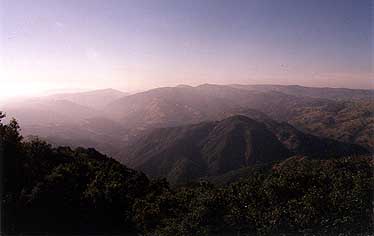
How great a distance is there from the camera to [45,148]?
30.3 meters

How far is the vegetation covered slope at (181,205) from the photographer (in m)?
14.2

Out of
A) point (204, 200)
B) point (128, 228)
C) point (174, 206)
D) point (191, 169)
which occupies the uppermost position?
point (204, 200)

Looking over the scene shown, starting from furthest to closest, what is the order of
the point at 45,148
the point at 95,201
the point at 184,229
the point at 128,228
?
the point at 45,148, the point at 95,201, the point at 128,228, the point at 184,229

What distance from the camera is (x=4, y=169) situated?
21.0 m

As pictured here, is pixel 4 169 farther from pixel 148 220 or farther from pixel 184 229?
pixel 184 229

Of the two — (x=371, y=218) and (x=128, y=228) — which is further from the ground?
(x=371, y=218)

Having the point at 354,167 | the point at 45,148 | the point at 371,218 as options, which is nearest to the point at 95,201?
the point at 45,148

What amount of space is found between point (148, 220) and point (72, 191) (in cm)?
612

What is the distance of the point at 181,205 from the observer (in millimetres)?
19578

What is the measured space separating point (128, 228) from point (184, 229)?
6335mm

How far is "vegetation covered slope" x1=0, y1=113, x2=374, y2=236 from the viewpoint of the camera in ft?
46.4

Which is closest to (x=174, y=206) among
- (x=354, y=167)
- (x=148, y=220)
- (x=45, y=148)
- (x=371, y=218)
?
(x=148, y=220)

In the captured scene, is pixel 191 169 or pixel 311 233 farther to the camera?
pixel 191 169

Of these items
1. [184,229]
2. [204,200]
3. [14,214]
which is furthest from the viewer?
[14,214]
